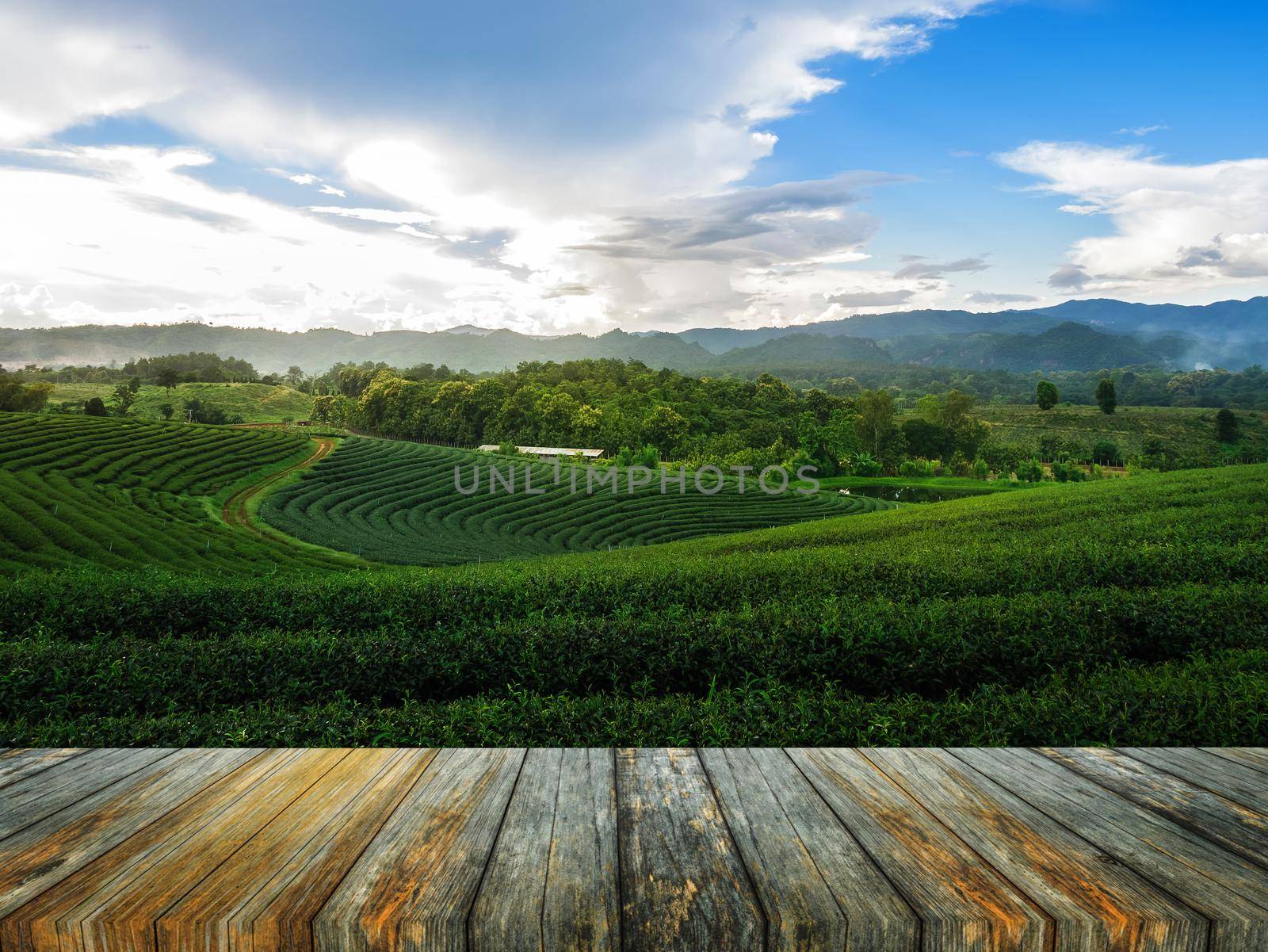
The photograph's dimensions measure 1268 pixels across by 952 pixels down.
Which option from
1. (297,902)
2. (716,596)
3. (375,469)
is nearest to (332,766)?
(297,902)

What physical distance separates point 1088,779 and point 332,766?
185 centimetres

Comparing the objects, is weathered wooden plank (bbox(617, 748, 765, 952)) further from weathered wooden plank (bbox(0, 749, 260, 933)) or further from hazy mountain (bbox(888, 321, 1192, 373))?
hazy mountain (bbox(888, 321, 1192, 373))

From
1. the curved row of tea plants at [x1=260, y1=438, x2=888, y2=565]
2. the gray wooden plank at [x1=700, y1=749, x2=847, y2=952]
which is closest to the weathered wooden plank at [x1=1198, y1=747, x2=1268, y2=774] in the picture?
the gray wooden plank at [x1=700, y1=749, x2=847, y2=952]

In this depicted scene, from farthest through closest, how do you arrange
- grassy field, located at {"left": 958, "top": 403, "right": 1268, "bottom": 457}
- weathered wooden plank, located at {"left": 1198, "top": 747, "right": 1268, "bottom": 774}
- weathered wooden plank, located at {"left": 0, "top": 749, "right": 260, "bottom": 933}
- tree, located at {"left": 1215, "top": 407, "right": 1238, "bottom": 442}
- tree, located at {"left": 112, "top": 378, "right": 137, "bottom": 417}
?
1. grassy field, located at {"left": 958, "top": 403, "right": 1268, "bottom": 457}
2. tree, located at {"left": 1215, "top": 407, "right": 1238, "bottom": 442}
3. tree, located at {"left": 112, "top": 378, "right": 137, "bottom": 417}
4. weathered wooden plank, located at {"left": 1198, "top": 747, "right": 1268, "bottom": 774}
5. weathered wooden plank, located at {"left": 0, "top": 749, "right": 260, "bottom": 933}

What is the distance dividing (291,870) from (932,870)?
3.58 ft

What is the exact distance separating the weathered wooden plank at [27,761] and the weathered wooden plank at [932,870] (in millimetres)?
1925

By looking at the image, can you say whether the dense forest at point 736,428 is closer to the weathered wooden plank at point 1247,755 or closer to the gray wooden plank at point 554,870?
the weathered wooden plank at point 1247,755

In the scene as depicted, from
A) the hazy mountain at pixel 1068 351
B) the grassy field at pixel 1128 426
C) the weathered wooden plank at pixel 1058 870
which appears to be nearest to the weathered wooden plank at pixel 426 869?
the weathered wooden plank at pixel 1058 870

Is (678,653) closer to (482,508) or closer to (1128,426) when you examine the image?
(482,508)

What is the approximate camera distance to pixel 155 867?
1.17 meters

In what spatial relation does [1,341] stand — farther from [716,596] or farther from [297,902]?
[297,902]

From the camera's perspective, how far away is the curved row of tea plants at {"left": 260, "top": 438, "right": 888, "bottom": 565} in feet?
55.5

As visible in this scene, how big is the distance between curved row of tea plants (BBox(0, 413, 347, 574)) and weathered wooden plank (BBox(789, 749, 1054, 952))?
9.42 metres

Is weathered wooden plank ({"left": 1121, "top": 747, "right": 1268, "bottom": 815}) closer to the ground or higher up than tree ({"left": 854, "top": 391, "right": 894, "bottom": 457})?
closer to the ground
